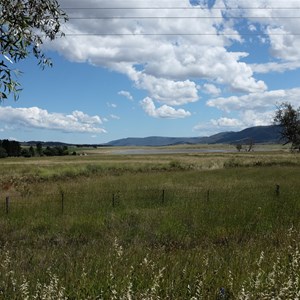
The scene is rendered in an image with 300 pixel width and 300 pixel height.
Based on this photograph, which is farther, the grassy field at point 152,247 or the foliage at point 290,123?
the foliage at point 290,123

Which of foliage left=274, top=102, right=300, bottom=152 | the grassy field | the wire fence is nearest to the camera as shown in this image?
the grassy field

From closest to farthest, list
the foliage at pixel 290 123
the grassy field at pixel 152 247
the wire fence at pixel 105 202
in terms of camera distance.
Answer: the grassy field at pixel 152 247 → the wire fence at pixel 105 202 → the foliage at pixel 290 123

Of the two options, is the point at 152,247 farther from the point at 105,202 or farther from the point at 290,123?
the point at 290,123

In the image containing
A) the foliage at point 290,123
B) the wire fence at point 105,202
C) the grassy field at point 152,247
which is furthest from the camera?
the foliage at point 290,123

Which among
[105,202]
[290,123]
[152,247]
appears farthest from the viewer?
[290,123]

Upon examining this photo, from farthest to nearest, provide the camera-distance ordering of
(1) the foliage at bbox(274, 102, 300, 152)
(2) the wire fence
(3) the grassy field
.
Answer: (1) the foliage at bbox(274, 102, 300, 152) → (2) the wire fence → (3) the grassy field

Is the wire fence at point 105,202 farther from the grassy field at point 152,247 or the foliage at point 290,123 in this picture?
the foliage at point 290,123

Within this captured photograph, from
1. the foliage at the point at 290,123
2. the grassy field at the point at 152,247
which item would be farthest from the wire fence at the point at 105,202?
the foliage at the point at 290,123

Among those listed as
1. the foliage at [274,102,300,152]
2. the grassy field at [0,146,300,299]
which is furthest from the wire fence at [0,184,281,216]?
the foliage at [274,102,300,152]

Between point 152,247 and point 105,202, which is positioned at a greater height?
point 152,247

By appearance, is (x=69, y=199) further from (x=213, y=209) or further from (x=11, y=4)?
(x=11, y=4)

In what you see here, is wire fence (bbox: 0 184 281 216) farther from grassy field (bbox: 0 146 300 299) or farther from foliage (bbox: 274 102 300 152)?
foliage (bbox: 274 102 300 152)

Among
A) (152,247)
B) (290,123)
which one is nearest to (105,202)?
(152,247)

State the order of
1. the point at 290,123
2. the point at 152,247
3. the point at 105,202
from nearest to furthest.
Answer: the point at 152,247
the point at 105,202
the point at 290,123
